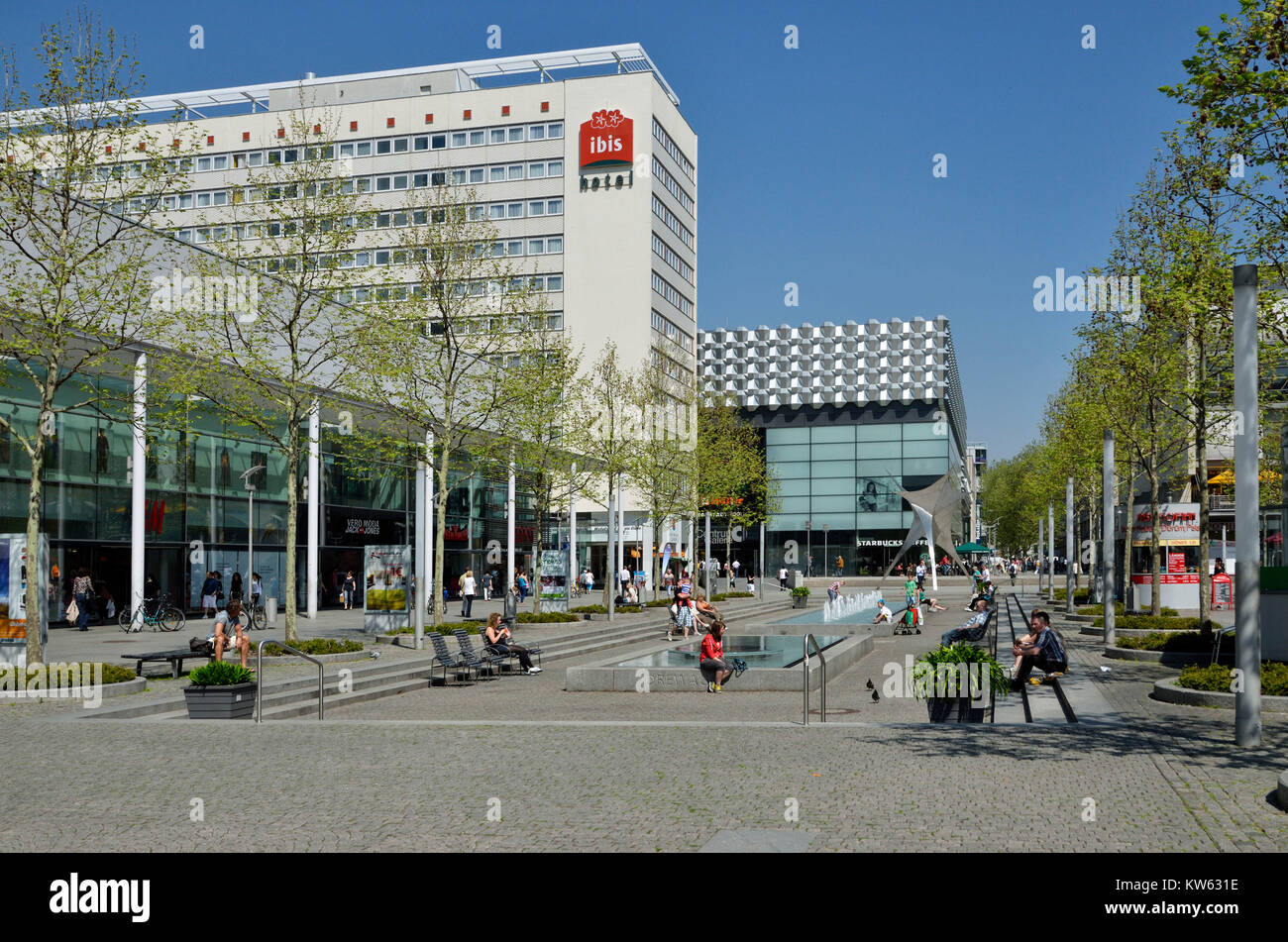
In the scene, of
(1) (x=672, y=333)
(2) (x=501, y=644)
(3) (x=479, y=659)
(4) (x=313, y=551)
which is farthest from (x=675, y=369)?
(3) (x=479, y=659)

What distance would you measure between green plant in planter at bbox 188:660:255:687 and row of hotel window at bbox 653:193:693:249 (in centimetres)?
6563

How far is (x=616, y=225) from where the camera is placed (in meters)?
77.1

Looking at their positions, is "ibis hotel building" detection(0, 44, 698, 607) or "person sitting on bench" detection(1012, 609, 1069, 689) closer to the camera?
"person sitting on bench" detection(1012, 609, 1069, 689)

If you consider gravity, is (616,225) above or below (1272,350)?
above

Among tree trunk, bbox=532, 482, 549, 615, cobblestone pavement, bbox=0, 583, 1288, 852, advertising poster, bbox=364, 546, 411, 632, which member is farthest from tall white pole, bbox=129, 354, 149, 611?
cobblestone pavement, bbox=0, 583, 1288, 852

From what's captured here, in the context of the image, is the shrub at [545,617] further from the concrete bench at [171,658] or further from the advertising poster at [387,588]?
the concrete bench at [171,658]

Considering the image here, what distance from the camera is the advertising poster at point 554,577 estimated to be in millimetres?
40875

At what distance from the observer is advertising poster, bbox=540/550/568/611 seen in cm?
4088

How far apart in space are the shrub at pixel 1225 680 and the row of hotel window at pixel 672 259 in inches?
2570

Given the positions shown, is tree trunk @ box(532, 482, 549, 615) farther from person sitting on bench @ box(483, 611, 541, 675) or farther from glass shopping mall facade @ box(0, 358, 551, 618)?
person sitting on bench @ box(483, 611, 541, 675)
